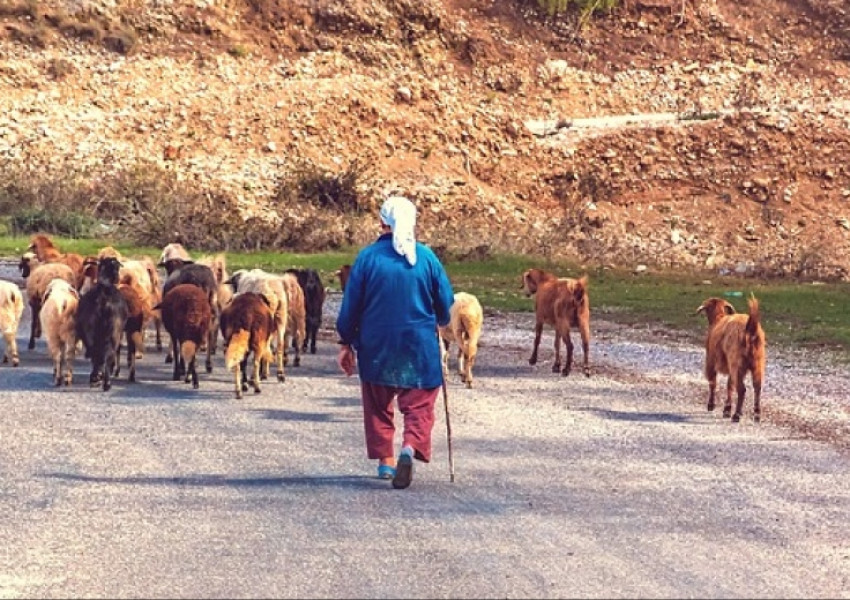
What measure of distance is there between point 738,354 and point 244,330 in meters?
4.67

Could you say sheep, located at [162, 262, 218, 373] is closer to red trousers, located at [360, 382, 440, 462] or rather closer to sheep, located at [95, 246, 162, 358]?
sheep, located at [95, 246, 162, 358]

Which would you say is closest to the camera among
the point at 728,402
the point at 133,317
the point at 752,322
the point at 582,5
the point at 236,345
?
the point at 752,322

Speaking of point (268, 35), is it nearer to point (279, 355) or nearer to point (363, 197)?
point (363, 197)

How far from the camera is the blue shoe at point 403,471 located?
1091 cm

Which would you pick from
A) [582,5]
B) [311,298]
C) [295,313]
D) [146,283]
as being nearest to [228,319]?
[295,313]

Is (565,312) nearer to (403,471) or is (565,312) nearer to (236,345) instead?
(236,345)

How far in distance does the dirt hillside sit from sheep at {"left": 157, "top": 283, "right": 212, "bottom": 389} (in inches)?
908

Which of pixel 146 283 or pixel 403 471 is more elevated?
pixel 146 283

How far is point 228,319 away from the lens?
15.4 m

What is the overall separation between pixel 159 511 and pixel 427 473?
2191 millimetres

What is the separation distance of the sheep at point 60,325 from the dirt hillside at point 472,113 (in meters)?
22.8

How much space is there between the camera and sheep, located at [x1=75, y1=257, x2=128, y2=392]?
16078 mm

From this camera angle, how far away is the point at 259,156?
49.2 metres

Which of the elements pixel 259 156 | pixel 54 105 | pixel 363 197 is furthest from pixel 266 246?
pixel 54 105
